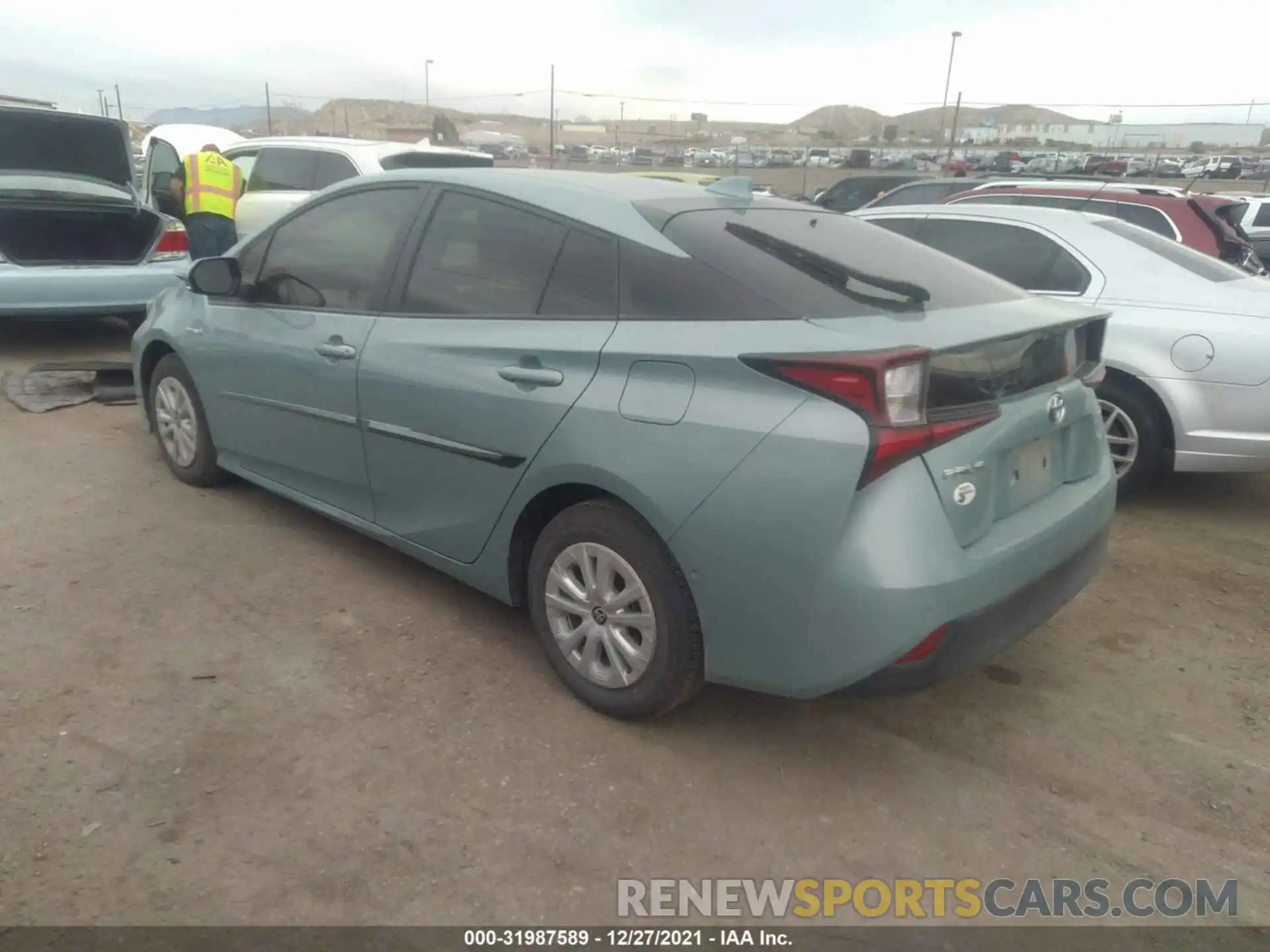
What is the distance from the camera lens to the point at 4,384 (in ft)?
20.9

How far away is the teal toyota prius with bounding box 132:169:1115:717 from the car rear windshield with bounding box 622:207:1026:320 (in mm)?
11

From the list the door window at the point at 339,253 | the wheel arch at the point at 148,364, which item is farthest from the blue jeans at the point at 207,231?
the door window at the point at 339,253

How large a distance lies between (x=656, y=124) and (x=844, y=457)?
106ft

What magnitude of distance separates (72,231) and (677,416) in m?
6.85

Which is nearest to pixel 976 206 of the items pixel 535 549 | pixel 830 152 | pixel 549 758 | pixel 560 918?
pixel 535 549

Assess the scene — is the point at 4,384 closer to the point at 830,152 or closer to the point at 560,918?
the point at 560,918

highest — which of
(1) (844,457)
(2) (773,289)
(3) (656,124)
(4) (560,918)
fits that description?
(3) (656,124)

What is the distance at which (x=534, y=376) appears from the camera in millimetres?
2885

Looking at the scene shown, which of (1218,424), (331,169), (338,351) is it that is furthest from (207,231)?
(1218,424)

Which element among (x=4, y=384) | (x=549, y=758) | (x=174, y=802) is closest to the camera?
(x=174, y=802)

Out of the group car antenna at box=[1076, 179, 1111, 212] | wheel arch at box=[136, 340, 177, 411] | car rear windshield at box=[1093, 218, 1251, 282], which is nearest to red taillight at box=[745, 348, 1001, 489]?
car rear windshield at box=[1093, 218, 1251, 282]

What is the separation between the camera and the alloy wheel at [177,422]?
456 centimetres

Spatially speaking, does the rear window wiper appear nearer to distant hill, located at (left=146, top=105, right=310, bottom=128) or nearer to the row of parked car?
the row of parked car

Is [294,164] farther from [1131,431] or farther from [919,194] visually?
[1131,431]
